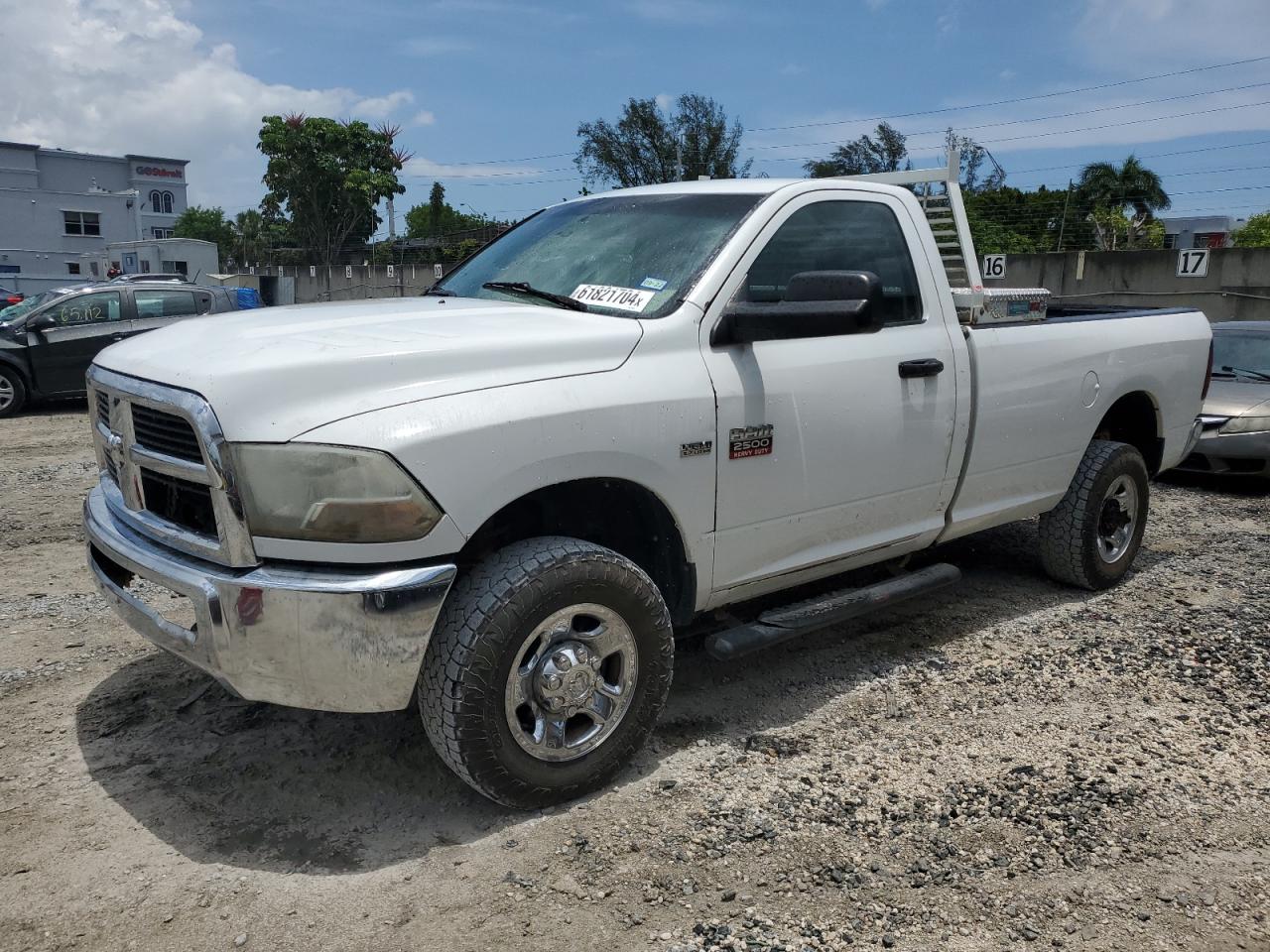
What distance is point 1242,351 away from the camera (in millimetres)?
9398

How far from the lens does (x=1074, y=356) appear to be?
490 centimetres

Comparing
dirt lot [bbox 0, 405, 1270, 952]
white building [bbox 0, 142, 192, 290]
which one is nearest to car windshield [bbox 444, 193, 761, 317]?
dirt lot [bbox 0, 405, 1270, 952]

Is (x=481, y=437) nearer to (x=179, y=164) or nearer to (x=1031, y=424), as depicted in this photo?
(x=1031, y=424)

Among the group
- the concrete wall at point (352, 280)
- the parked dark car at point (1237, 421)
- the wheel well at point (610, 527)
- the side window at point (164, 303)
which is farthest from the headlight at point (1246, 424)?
the concrete wall at point (352, 280)

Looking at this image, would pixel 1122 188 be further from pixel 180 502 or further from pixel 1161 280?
pixel 180 502

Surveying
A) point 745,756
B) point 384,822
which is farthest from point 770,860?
point 384,822

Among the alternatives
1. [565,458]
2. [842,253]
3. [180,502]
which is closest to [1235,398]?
[842,253]

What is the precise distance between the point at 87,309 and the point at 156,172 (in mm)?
71900

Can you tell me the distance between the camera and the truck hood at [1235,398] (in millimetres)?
8461

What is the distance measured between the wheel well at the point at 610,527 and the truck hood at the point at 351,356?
1.40 feet

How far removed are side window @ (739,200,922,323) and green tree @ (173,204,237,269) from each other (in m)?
97.8

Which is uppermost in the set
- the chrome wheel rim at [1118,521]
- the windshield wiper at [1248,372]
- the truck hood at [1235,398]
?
the windshield wiper at [1248,372]

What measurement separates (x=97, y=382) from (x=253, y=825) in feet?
4.96

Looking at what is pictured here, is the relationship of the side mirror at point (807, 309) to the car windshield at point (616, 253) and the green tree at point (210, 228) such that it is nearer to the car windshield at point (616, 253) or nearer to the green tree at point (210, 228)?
the car windshield at point (616, 253)
